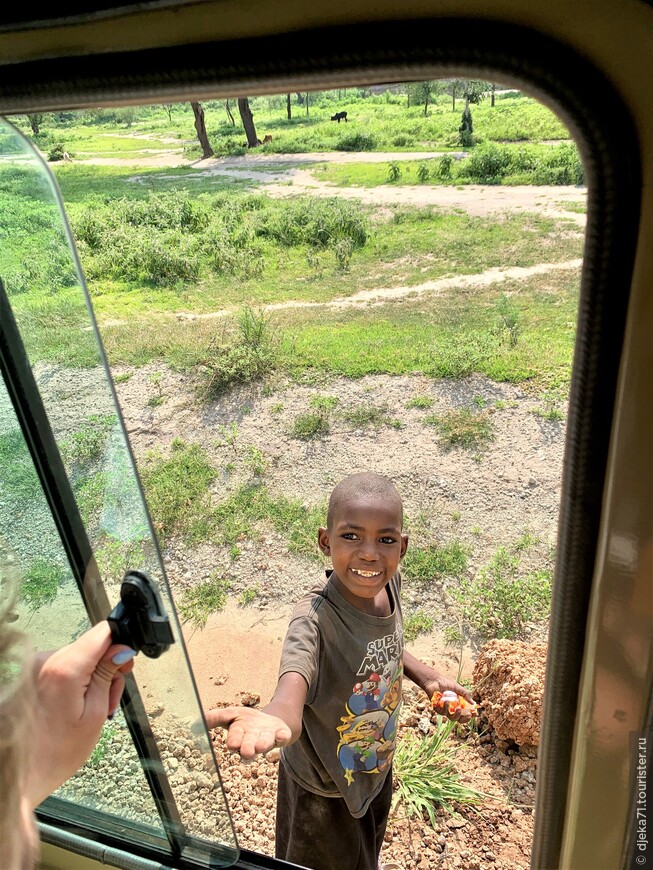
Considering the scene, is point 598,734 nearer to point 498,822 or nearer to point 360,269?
point 498,822

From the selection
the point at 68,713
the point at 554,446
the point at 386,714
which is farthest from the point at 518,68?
the point at 554,446

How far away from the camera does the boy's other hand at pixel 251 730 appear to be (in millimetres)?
998

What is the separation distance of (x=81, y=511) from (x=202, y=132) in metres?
10.4

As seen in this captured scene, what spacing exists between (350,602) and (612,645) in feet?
2.35

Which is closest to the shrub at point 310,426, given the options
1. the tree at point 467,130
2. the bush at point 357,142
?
the tree at point 467,130

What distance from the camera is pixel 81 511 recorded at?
3.04 feet

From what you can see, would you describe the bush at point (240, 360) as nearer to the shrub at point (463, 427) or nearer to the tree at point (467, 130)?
the shrub at point (463, 427)

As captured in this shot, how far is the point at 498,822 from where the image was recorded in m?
2.24

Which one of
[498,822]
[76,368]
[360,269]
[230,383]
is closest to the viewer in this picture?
[76,368]

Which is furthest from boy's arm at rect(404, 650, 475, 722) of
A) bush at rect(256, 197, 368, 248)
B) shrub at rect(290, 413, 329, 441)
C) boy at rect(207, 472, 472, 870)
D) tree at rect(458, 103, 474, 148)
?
tree at rect(458, 103, 474, 148)

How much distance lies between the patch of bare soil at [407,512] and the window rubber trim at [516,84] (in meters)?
1.85

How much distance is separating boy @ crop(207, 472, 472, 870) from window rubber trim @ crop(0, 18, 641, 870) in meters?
0.68

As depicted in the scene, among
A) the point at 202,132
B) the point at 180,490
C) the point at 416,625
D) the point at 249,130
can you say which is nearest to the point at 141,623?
the point at 416,625

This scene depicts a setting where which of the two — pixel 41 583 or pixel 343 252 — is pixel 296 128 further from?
pixel 41 583
